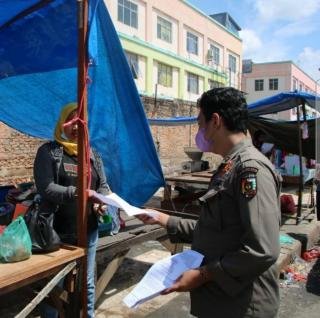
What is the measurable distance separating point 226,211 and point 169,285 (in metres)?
0.40

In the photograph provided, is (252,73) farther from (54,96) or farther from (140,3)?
(54,96)

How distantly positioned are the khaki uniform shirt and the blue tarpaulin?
3.91 ft

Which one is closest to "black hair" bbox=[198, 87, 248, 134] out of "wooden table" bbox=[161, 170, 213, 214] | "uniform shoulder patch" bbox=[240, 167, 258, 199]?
"uniform shoulder patch" bbox=[240, 167, 258, 199]

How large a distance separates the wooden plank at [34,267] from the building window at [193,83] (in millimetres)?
28778

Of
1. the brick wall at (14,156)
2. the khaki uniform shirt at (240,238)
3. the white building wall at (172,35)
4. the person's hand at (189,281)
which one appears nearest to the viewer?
the khaki uniform shirt at (240,238)

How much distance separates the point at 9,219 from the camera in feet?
13.5

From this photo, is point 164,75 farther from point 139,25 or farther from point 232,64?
point 232,64

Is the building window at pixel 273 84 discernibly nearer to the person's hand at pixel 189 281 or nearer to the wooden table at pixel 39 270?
the wooden table at pixel 39 270

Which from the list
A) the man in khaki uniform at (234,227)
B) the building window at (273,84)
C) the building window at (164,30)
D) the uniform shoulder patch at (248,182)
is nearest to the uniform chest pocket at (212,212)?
the man in khaki uniform at (234,227)

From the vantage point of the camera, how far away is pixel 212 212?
5.71 feet

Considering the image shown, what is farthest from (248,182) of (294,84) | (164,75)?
(294,84)

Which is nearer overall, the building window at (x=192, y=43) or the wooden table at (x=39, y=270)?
the wooden table at (x=39, y=270)

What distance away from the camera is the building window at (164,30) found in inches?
1062

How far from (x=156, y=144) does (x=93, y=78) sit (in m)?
12.0
